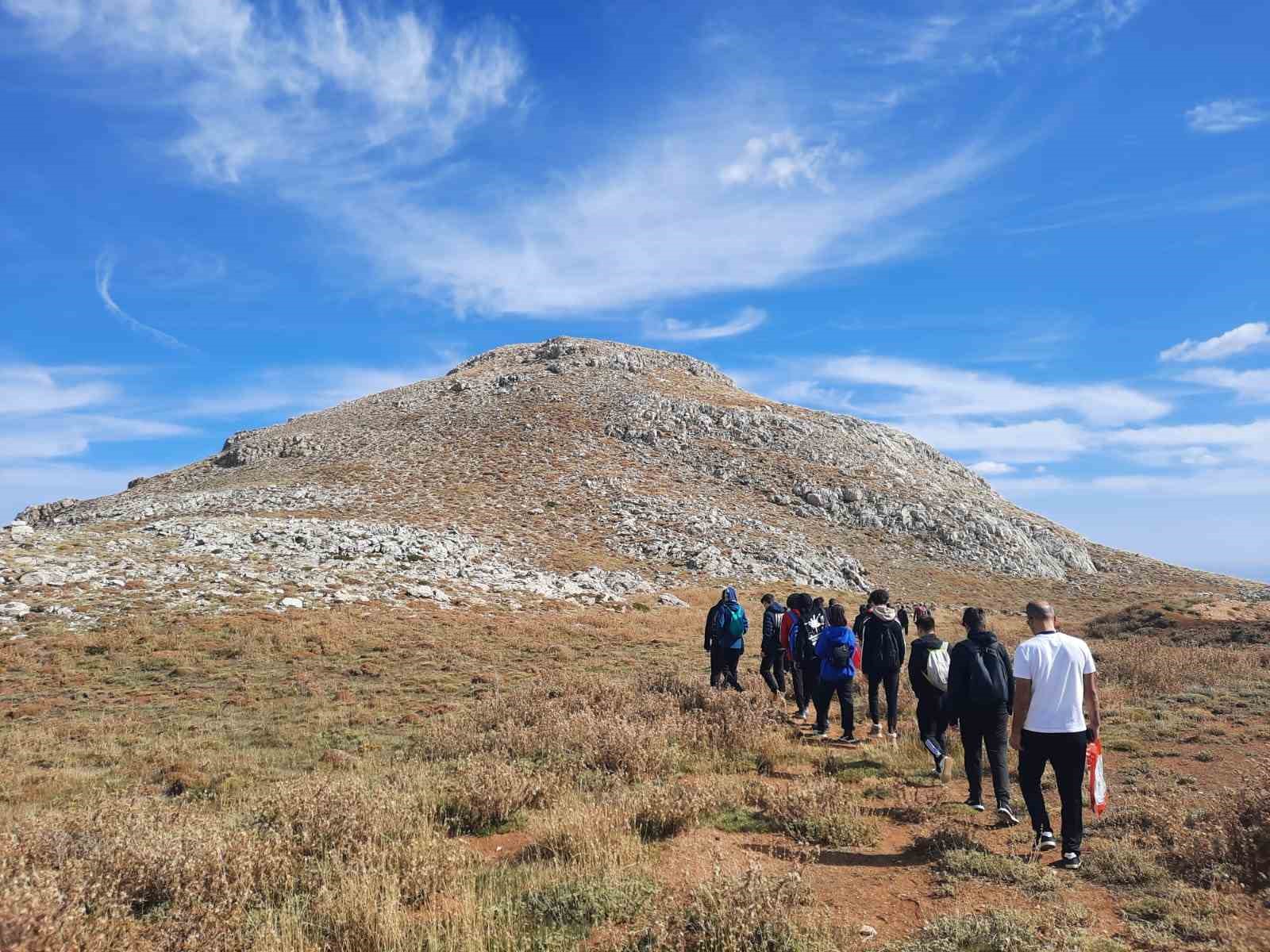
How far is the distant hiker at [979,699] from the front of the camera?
7.76 meters

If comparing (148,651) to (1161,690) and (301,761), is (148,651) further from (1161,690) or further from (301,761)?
(1161,690)

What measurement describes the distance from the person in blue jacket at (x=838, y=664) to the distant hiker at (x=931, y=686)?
39.5 inches

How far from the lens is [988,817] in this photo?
7648mm

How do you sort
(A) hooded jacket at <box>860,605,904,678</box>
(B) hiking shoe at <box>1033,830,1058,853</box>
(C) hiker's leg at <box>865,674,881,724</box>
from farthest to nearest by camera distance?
(C) hiker's leg at <box>865,674,881,724</box> < (A) hooded jacket at <box>860,605,904,678</box> < (B) hiking shoe at <box>1033,830,1058,853</box>

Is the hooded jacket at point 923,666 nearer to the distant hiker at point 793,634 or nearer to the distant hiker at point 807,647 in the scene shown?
the distant hiker at point 807,647

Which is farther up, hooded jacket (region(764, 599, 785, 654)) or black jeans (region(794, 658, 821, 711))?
hooded jacket (region(764, 599, 785, 654))

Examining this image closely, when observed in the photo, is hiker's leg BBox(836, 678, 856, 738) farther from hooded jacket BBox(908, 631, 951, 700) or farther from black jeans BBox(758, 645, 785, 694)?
black jeans BBox(758, 645, 785, 694)

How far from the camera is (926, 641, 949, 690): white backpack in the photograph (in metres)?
9.41

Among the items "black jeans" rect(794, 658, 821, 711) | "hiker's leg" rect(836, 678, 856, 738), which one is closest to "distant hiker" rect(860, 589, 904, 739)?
"hiker's leg" rect(836, 678, 856, 738)

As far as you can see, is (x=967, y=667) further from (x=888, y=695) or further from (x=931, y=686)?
(x=888, y=695)

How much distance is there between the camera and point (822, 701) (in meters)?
11.1

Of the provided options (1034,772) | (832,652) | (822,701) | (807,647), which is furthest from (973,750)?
(807,647)

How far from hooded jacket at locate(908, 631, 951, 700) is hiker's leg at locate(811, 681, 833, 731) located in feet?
4.76

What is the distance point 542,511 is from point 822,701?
116 feet
